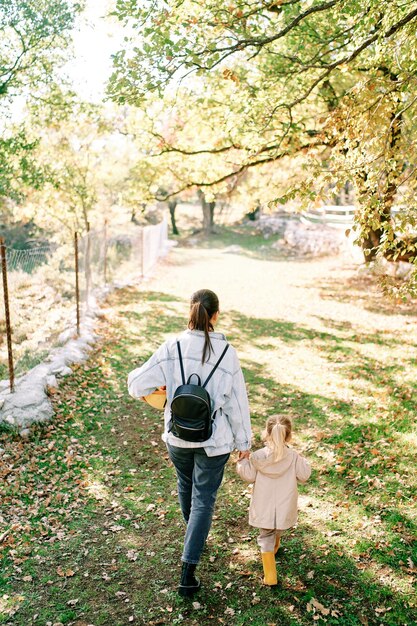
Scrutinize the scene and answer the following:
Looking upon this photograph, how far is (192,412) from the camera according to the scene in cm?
342

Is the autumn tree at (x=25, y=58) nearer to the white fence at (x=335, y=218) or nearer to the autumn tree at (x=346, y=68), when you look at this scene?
the autumn tree at (x=346, y=68)

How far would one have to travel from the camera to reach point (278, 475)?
13.0 ft

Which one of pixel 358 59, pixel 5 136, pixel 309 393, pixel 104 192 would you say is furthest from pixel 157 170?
pixel 104 192

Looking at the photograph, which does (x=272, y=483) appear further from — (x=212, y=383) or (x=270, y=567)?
(x=212, y=383)

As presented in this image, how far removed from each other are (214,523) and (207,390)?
193 centimetres

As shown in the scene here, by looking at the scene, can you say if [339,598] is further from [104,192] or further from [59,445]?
[104,192]

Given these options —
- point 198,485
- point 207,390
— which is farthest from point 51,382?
point 207,390

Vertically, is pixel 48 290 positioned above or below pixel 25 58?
below

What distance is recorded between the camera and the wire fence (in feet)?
32.6

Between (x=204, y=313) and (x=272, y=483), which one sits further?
(x=272, y=483)

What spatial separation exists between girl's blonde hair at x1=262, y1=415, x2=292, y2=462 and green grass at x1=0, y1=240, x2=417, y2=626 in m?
1.05

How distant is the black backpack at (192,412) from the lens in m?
3.41

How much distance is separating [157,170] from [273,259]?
1332 cm

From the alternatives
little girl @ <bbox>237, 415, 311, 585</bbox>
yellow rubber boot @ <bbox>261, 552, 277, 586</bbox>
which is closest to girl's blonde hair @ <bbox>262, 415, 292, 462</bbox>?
little girl @ <bbox>237, 415, 311, 585</bbox>
